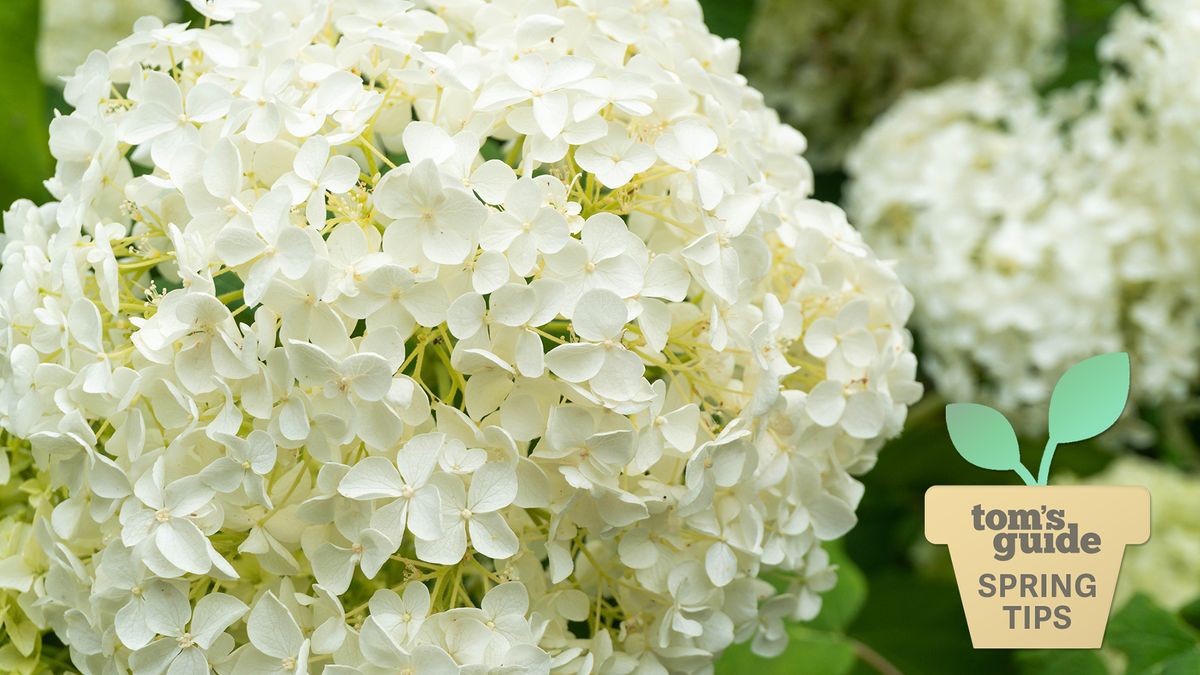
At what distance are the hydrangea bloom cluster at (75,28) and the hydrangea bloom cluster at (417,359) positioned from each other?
0.63m

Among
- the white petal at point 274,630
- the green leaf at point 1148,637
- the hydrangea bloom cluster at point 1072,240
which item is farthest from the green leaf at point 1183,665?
the white petal at point 274,630

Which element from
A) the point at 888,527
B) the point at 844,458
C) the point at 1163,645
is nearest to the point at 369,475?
the point at 844,458

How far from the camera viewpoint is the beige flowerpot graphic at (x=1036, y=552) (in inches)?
17.1

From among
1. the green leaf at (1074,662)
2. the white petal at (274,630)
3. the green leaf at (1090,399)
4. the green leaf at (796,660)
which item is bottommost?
the green leaf at (796,660)

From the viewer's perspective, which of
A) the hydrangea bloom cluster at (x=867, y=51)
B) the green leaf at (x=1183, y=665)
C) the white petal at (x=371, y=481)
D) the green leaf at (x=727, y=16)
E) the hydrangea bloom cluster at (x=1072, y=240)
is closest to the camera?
the white petal at (x=371, y=481)

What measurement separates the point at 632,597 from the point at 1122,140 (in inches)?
27.8

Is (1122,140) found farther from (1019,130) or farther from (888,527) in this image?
(888,527)

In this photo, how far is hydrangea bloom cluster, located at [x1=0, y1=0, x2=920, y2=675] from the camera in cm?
42

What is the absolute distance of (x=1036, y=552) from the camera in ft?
1.43

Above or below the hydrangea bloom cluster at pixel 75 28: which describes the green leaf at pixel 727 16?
above

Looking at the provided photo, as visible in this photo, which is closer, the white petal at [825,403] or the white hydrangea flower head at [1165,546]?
the white petal at [825,403]

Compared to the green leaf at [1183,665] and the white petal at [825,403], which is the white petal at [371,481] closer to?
the white petal at [825,403]

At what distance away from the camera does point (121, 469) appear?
16.9 inches

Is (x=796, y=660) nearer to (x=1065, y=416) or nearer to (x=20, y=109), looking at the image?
(x=1065, y=416)
